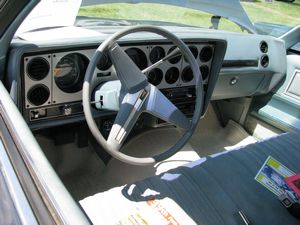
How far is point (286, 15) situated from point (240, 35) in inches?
13.8

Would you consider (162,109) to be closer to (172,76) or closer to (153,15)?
(172,76)

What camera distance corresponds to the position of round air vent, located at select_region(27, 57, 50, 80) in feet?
5.74

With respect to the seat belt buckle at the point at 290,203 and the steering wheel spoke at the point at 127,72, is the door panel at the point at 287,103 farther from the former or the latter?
the steering wheel spoke at the point at 127,72

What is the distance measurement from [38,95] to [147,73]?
58 centimetres

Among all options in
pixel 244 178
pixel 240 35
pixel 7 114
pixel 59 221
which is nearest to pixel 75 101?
pixel 7 114

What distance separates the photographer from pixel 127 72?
1644mm

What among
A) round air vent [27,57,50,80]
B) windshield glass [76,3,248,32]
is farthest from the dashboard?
windshield glass [76,3,248,32]

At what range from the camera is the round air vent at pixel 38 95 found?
71.6 inches

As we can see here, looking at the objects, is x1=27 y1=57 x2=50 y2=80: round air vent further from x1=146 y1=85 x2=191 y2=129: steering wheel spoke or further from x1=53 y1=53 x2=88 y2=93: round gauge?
x1=146 y1=85 x2=191 y2=129: steering wheel spoke

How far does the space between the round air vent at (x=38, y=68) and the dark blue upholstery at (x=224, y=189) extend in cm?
69

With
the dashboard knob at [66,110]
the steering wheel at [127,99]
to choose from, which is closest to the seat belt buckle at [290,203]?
the steering wheel at [127,99]

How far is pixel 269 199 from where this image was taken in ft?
5.52

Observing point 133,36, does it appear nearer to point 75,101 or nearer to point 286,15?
point 75,101

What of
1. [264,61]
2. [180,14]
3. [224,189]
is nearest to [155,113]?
[224,189]
